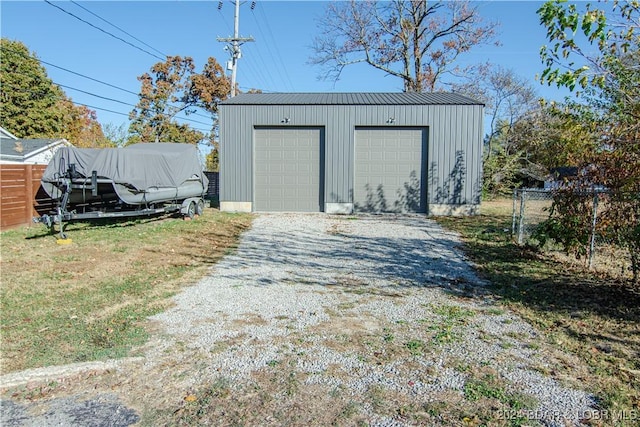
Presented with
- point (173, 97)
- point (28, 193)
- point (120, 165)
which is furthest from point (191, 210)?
point (173, 97)

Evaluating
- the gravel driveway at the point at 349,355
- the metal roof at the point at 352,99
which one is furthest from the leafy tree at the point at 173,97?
the gravel driveway at the point at 349,355

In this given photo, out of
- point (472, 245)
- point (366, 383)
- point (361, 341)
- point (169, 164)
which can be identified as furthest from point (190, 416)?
point (169, 164)

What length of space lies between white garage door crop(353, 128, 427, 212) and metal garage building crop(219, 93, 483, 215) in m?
0.03

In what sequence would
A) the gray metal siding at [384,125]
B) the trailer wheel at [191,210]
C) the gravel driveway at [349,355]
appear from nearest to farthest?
the gravel driveway at [349,355] → the trailer wheel at [191,210] → the gray metal siding at [384,125]

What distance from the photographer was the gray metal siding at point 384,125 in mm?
14289

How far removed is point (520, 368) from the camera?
3326 millimetres

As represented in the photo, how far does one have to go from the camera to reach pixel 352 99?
15.4 metres

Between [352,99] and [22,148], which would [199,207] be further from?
[22,148]

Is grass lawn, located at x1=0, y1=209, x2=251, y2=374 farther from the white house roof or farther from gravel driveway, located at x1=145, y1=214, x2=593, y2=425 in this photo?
the white house roof

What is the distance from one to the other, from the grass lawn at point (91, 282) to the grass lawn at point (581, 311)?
373cm

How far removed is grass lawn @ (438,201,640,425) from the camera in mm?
3074

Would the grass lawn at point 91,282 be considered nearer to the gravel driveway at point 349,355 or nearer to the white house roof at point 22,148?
the gravel driveway at point 349,355

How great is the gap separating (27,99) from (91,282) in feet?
99.9

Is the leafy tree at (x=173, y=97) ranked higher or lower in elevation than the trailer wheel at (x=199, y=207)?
higher
